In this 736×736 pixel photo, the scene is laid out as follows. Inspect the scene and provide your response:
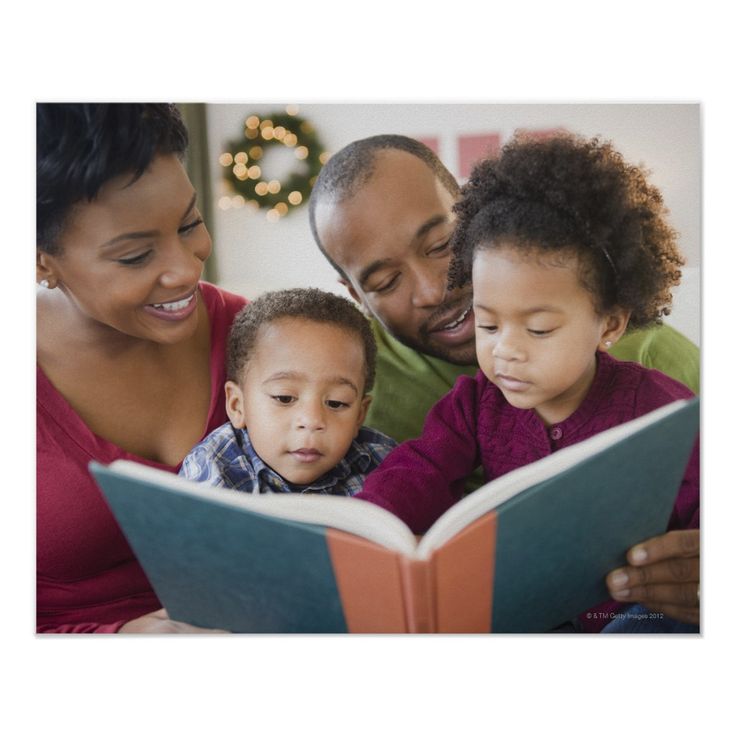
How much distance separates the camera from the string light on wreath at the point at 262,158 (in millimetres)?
1651

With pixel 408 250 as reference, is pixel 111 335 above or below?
below

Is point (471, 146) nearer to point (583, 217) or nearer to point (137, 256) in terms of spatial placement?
point (583, 217)

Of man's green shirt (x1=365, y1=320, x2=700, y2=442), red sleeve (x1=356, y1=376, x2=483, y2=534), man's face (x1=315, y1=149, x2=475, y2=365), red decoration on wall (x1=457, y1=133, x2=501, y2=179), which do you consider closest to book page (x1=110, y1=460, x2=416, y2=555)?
red sleeve (x1=356, y1=376, x2=483, y2=534)

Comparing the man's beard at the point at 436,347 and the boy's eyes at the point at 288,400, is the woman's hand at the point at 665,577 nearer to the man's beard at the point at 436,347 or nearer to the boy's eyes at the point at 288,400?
the man's beard at the point at 436,347

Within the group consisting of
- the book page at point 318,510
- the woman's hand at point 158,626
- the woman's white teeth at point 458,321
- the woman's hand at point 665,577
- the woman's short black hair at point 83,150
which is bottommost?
the woman's hand at point 158,626

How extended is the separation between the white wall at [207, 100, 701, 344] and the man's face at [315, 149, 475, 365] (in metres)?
0.04

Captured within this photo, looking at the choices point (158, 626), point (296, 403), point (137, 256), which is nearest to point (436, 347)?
point (296, 403)

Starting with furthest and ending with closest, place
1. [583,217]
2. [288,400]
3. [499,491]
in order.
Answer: [288,400] → [583,217] → [499,491]

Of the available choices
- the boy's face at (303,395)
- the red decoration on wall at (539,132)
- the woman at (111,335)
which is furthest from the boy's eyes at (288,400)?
the red decoration on wall at (539,132)

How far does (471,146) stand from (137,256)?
63 cm

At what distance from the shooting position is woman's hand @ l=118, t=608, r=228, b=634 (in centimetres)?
160

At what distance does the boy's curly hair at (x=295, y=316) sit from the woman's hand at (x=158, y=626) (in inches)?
17.5

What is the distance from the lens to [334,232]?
1653 mm

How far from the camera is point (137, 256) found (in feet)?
5.24
